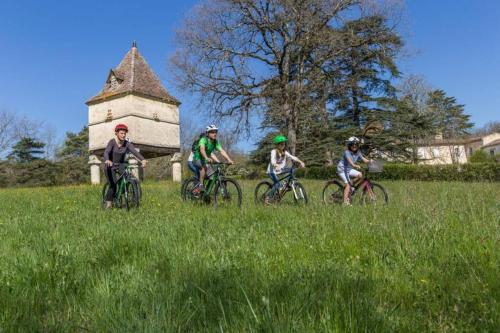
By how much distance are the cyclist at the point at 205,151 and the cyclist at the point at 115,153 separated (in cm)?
160

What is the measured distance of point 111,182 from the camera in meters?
9.34

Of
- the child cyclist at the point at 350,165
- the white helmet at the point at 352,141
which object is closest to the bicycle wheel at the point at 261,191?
the child cyclist at the point at 350,165

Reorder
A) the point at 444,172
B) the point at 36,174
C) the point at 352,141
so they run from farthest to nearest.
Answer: the point at 36,174 < the point at 444,172 < the point at 352,141

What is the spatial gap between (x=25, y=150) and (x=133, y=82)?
33863mm

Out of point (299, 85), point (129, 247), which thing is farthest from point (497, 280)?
point (299, 85)

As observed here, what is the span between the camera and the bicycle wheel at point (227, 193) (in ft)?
29.8

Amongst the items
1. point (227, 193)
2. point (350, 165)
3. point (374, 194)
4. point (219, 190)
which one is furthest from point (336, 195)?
point (219, 190)

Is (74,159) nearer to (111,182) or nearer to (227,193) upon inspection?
(111,182)

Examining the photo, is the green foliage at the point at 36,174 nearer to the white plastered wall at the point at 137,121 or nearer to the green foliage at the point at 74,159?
the green foliage at the point at 74,159

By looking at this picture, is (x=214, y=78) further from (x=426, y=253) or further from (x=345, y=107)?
(x=426, y=253)

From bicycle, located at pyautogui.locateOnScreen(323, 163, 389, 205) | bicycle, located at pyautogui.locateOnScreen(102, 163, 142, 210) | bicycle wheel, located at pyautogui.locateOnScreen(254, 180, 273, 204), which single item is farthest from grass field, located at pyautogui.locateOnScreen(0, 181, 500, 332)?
bicycle wheel, located at pyautogui.locateOnScreen(254, 180, 273, 204)

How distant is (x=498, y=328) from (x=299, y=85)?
25686mm

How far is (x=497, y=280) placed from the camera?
2520 millimetres

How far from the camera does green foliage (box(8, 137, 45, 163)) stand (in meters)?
55.0
